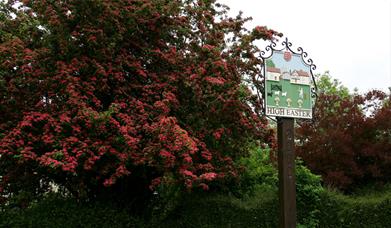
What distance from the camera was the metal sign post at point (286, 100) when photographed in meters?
5.28

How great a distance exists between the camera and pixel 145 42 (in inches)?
325

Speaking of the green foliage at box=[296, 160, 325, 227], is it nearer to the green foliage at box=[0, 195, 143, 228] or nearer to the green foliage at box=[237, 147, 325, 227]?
the green foliage at box=[237, 147, 325, 227]

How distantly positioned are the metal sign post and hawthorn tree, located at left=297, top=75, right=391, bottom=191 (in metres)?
4.69

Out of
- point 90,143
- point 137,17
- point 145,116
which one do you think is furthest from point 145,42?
point 90,143

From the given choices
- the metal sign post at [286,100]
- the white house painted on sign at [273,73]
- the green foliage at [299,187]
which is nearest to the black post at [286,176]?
the metal sign post at [286,100]

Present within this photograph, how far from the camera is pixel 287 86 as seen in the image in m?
5.59

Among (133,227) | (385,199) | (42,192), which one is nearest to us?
(133,227)

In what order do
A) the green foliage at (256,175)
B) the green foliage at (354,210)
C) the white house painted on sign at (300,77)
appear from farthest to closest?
the green foliage at (256,175)
the green foliage at (354,210)
the white house painted on sign at (300,77)

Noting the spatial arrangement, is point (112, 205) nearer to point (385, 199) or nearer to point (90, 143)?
point (90, 143)

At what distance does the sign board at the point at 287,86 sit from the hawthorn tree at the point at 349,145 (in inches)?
183

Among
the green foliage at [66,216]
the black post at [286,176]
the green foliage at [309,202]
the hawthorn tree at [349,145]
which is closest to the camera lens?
the black post at [286,176]

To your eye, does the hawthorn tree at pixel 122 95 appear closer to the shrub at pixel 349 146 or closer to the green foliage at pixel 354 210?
the green foliage at pixel 354 210

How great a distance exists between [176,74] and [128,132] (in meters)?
1.58

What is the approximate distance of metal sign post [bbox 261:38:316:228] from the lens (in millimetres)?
5277
